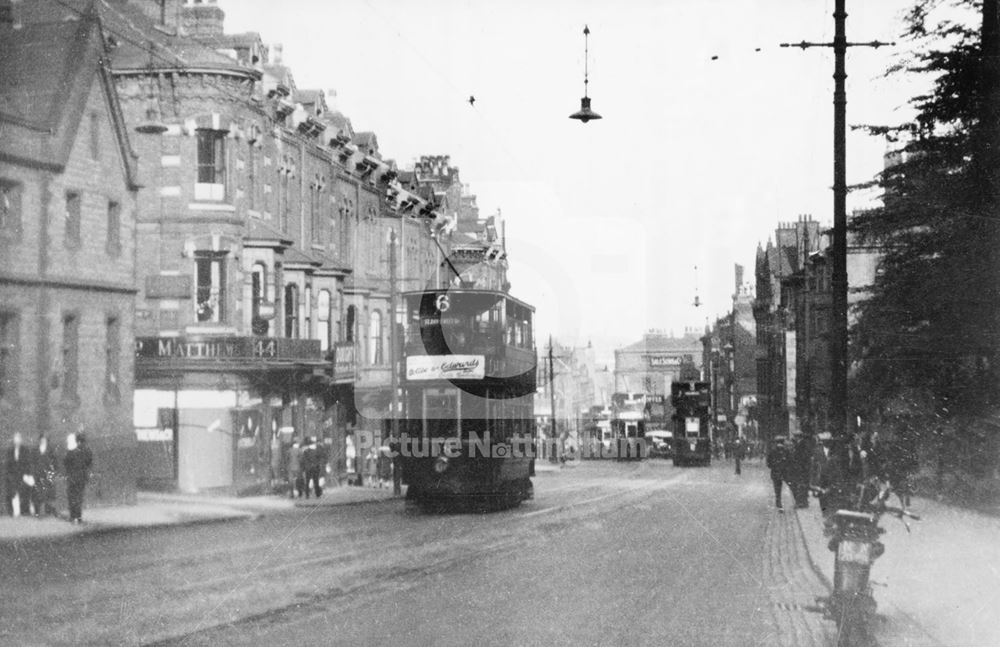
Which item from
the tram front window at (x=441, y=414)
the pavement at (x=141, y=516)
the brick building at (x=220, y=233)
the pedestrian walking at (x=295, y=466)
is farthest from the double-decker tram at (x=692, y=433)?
the pavement at (x=141, y=516)

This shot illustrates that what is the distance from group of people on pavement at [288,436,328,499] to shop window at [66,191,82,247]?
16.1 feet

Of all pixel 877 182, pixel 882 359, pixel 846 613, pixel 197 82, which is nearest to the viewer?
pixel 846 613

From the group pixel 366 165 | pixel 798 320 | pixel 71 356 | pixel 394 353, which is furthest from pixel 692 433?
pixel 71 356

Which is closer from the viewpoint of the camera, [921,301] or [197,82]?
[197,82]

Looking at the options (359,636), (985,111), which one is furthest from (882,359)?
(359,636)

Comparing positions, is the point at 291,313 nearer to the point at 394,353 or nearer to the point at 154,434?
the point at 154,434

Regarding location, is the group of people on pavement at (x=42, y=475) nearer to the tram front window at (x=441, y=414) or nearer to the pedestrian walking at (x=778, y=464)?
the tram front window at (x=441, y=414)

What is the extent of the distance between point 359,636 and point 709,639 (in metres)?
3.24

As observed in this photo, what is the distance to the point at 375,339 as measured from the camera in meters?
22.2

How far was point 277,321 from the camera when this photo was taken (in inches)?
628

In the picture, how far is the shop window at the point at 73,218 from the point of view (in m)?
14.1

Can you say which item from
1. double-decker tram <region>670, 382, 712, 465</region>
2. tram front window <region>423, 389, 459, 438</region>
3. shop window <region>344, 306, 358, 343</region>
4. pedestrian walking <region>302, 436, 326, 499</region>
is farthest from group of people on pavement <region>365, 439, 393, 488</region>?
double-decker tram <region>670, 382, 712, 465</region>

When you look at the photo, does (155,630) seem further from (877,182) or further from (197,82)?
(877,182)

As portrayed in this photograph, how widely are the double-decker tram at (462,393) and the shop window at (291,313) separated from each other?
6181mm
